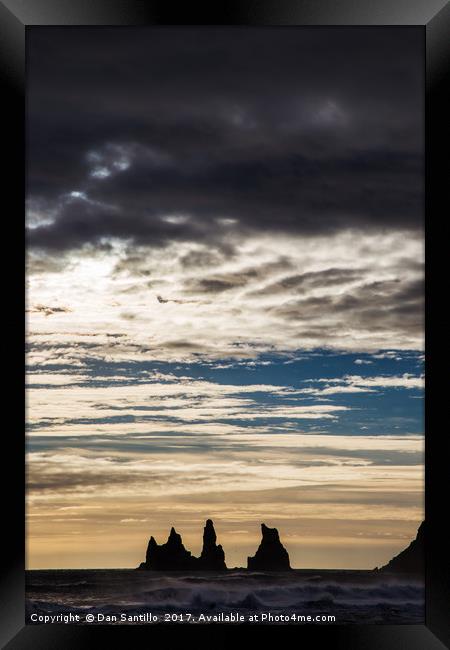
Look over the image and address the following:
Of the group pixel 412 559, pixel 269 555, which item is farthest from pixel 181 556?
pixel 412 559

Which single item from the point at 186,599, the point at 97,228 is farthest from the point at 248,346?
the point at 186,599

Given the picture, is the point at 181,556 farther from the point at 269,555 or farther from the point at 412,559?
the point at 412,559

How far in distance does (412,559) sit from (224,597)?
68 centimetres

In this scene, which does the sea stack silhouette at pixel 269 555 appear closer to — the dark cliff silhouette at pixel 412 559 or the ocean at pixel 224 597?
the ocean at pixel 224 597

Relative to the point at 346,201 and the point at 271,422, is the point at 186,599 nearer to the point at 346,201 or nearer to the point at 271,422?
the point at 271,422

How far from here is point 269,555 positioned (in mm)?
2920

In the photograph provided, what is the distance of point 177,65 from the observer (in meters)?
2.86

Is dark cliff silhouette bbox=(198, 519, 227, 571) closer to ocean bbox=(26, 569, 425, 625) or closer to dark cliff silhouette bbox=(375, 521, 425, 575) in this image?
ocean bbox=(26, 569, 425, 625)

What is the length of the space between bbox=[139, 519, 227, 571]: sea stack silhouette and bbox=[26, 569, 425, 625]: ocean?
0.10ft

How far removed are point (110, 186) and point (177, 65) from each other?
51 centimetres

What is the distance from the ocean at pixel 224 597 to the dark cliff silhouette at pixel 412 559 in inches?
1.3

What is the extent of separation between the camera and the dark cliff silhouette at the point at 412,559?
2.71 metres

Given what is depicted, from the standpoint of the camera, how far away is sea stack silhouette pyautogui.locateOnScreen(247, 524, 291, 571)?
2879mm
